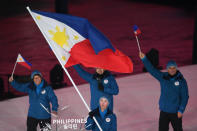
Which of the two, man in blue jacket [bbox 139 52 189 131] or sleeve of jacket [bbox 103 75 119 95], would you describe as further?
sleeve of jacket [bbox 103 75 119 95]

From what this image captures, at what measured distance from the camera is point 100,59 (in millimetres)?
5773

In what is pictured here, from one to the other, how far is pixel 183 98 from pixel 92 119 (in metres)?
1.47

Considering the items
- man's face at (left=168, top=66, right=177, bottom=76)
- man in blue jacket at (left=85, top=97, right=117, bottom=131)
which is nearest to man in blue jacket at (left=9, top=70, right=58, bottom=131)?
man in blue jacket at (left=85, top=97, right=117, bottom=131)

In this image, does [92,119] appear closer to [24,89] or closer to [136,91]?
[24,89]

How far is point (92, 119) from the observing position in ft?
17.4

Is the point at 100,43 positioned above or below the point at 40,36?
above

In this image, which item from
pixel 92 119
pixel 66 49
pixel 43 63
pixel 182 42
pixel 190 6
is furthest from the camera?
pixel 190 6

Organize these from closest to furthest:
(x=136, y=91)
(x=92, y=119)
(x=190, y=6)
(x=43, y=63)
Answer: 1. (x=92, y=119)
2. (x=136, y=91)
3. (x=43, y=63)
4. (x=190, y=6)

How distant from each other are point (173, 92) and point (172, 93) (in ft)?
0.07

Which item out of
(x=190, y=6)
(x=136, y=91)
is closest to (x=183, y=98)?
(x=136, y=91)

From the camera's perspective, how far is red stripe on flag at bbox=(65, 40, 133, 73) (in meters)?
5.74

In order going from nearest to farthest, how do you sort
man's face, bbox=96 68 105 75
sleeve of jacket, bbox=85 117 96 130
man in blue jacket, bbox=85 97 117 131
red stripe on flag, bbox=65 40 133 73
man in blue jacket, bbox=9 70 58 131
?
man in blue jacket, bbox=85 97 117 131
sleeve of jacket, bbox=85 117 96 130
red stripe on flag, bbox=65 40 133 73
man in blue jacket, bbox=9 70 58 131
man's face, bbox=96 68 105 75

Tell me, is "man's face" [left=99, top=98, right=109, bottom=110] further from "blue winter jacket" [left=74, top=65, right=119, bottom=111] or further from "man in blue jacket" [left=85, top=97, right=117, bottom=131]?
"blue winter jacket" [left=74, top=65, right=119, bottom=111]

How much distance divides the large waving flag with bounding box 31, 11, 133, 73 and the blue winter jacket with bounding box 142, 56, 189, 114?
20.1 inches
